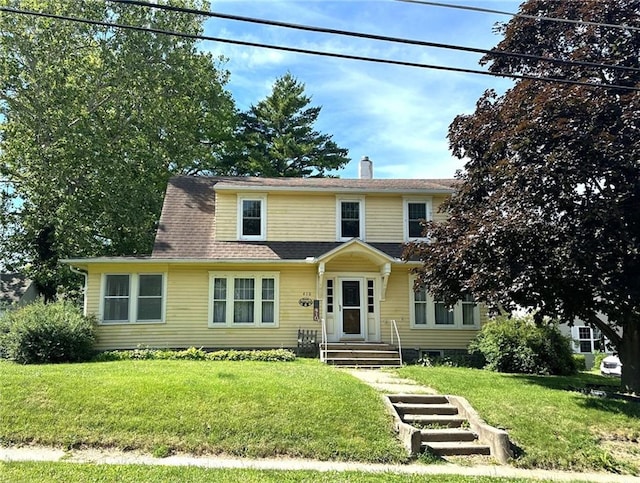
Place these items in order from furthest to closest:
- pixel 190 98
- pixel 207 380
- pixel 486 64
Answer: pixel 190 98
pixel 486 64
pixel 207 380

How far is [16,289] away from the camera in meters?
22.9

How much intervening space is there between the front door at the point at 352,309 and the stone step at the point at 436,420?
→ 7447 millimetres

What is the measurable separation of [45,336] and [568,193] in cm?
1314

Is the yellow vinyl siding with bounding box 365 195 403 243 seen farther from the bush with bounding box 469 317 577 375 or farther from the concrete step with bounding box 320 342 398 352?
the bush with bounding box 469 317 577 375

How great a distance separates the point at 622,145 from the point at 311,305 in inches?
382

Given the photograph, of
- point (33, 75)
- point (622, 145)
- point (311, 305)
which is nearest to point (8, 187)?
point (33, 75)

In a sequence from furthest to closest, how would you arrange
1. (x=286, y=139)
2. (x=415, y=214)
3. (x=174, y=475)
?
(x=286, y=139)
(x=415, y=214)
(x=174, y=475)

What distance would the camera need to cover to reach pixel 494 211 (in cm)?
1088

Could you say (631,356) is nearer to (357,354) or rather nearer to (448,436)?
(448,436)

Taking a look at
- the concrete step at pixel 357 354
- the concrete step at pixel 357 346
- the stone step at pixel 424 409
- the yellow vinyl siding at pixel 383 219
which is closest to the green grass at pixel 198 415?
the stone step at pixel 424 409

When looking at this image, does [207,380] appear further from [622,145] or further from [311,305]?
[622,145]

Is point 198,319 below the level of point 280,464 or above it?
above

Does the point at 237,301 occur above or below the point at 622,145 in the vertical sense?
below

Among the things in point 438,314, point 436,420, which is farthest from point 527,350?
point 436,420
